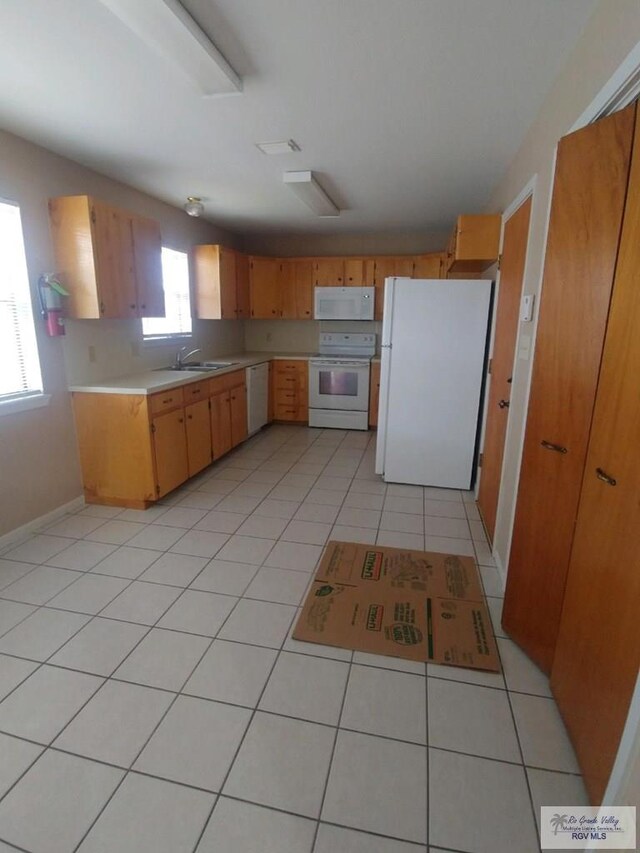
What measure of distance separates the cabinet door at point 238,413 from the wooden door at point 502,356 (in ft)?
8.10

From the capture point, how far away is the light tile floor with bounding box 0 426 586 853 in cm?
119

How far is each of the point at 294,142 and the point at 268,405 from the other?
3.31 metres

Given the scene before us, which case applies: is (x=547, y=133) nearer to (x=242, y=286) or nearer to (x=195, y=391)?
(x=195, y=391)

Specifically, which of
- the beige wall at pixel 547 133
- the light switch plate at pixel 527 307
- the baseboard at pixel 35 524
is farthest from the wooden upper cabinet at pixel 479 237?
the baseboard at pixel 35 524

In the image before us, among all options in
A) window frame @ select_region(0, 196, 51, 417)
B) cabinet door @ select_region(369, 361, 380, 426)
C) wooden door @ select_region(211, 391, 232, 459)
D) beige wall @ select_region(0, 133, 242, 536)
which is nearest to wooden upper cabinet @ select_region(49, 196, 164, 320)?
beige wall @ select_region(0, 133, 242, 536)

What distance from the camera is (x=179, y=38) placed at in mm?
1524

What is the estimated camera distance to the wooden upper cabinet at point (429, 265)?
5120 mm

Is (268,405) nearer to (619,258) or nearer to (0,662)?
(0,662)

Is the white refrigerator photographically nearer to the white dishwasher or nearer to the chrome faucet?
the white dishwasher

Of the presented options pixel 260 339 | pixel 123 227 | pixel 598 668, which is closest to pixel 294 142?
pixel 123 227

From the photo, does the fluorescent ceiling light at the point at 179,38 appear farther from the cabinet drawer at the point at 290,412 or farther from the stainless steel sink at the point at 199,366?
the cabinet drawer at the point at 290,412

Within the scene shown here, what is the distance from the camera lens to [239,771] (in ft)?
4.38

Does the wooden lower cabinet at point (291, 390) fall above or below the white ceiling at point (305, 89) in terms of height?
below

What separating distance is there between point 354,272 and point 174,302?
231 centimetres
